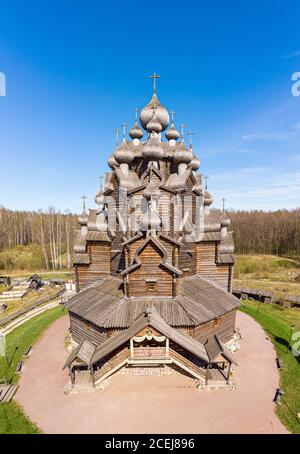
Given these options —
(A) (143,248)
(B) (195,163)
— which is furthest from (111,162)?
(A) (143,248)

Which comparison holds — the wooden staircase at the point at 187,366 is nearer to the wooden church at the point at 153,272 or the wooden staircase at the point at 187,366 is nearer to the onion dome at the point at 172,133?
the wooden church at the point at 153,272

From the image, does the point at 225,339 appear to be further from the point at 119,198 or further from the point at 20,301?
the point at 20,301

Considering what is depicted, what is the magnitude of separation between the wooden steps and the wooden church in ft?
9.57


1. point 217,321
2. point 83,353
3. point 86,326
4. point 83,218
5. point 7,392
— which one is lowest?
point 7,392

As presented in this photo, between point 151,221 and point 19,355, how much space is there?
41.0 feet

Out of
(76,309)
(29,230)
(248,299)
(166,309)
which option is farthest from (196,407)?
(29,230)

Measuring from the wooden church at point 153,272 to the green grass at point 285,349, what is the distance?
9.69 ft

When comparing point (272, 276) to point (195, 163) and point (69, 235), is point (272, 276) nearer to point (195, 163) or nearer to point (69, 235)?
point (195, 163)

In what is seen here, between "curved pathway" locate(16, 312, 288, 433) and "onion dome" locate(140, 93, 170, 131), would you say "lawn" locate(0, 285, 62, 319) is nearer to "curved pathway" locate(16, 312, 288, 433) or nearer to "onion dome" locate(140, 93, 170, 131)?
"curved pathway" locate(16, 312, 288, 433)

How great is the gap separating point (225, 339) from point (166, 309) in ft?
17.6

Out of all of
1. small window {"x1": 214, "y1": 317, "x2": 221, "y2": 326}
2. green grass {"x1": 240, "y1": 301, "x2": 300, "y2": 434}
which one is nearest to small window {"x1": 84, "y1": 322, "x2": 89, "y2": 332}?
small window {"x1": 214, "y1": 317, "x2": 221, "y2": 326}

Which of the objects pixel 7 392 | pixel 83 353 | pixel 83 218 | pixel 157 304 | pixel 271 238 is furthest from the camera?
pixel 271 238

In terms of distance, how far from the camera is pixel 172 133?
20.2 metres

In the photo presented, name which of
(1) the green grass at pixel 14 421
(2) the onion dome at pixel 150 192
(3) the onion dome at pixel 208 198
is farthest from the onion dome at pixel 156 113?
(1) the green grass at pixel 14 421
